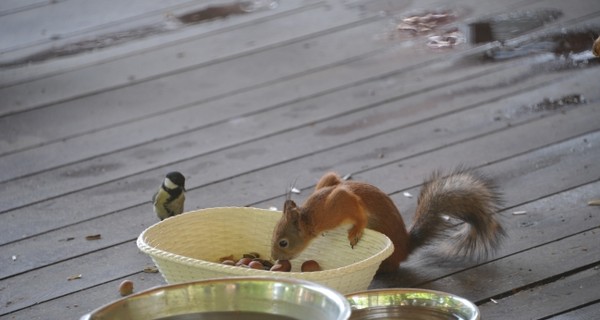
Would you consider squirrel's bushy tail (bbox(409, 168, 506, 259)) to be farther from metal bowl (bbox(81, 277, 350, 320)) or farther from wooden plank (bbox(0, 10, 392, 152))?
wooden plank (bbox(0, 10, 392, 152))

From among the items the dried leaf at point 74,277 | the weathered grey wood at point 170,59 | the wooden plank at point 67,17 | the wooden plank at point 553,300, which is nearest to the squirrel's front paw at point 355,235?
the wooden plank at point 553,300

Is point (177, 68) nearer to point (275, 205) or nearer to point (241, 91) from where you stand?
point (241, 91)

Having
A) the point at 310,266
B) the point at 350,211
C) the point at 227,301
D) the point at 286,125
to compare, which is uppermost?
the point at 227,301

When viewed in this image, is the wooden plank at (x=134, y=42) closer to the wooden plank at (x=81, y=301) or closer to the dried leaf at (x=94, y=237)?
the dried leaf at (x=94, y=237)

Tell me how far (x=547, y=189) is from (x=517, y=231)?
29 cm

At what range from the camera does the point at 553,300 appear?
7.88 feet

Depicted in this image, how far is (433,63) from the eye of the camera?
4113mm

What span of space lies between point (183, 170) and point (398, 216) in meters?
1.01

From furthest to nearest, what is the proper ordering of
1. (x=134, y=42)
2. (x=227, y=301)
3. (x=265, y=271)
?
(x=134, y=42) → (x=265, y=271) → (x=227, y=301)

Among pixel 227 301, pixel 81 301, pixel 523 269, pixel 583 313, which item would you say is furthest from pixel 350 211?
pixel 227 301

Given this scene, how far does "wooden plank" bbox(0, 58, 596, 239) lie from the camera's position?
3.15 meters

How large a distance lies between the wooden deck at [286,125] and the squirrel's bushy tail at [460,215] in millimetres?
55

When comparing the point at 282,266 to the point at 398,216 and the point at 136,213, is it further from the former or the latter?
the point at 136,213

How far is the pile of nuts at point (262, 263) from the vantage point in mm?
2479
